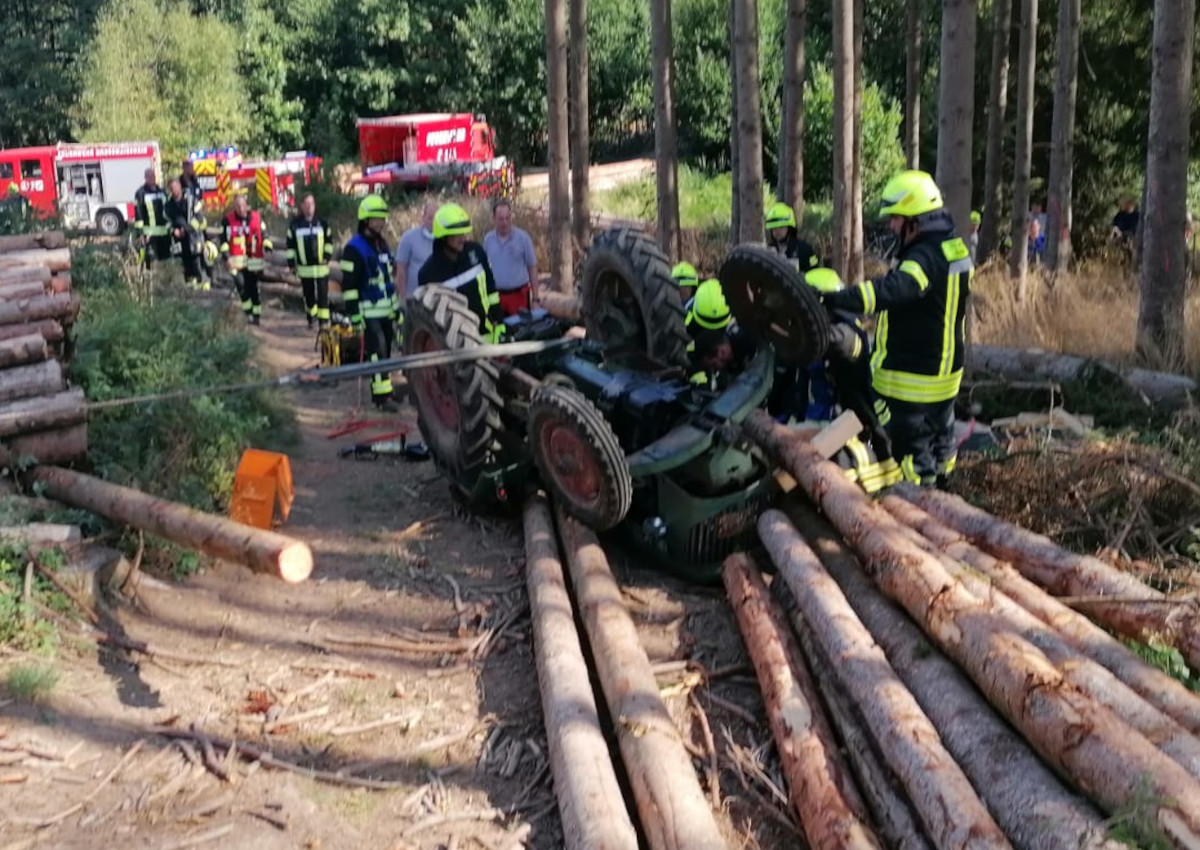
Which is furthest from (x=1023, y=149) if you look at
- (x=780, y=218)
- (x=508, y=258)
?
(x=508, y=258)

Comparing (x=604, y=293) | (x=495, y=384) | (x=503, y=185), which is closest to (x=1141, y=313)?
(x=604, y=293)

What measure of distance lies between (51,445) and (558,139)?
25.0 feet

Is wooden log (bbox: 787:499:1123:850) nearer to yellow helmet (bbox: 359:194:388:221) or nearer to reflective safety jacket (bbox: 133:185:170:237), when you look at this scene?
yellow helmet (bbox: 359:194:388:221)

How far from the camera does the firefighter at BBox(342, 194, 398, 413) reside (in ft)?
34.6

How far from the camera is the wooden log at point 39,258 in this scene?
808 centimetres

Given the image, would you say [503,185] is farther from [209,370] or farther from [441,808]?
[441,808]

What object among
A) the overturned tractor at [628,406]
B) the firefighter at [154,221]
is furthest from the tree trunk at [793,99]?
the firefighter at [154,221]

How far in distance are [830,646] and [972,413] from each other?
3.90m

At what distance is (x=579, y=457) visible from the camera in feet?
19.2

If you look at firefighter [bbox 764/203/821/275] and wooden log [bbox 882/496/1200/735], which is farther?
firefighter [bbox 764/203/821/275]

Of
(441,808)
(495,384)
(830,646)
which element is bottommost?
(441,808)

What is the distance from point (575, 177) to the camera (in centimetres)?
1520

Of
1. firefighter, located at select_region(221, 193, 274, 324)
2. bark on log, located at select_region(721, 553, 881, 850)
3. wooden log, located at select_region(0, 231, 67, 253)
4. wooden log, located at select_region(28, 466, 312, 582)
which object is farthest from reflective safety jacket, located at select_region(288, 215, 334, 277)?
bark on log, located at select_region(721, 553, 881, 850)

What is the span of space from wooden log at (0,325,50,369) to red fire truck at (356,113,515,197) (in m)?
18.9
